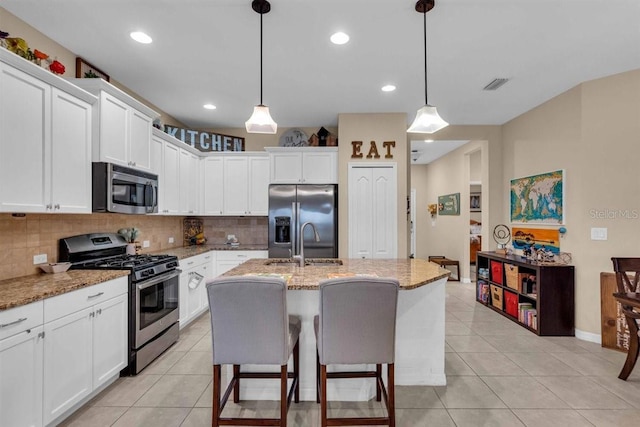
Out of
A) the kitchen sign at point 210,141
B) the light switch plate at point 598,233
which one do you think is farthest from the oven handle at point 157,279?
the light switch plate at point 598,233

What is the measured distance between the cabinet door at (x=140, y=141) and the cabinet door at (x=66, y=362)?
1.53 metres

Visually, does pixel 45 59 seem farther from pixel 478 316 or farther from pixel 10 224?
pixel 478 316

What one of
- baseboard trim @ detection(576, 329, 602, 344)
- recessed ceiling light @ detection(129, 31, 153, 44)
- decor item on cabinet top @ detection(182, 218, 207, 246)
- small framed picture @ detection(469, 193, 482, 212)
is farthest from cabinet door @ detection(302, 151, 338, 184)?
small framed picture @ detection(469, 193, 482, 212)

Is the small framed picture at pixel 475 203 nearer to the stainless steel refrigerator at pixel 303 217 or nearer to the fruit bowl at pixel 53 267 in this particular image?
the stainless steel refrigerator at pixel 303 217

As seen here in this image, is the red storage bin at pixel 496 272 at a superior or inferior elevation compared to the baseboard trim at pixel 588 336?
superior

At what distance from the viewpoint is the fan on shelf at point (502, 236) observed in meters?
4.95

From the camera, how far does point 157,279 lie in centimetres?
297

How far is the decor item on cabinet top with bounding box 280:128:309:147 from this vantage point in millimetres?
5191

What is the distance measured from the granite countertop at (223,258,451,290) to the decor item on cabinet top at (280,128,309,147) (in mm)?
2632

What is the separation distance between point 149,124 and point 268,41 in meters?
1.59

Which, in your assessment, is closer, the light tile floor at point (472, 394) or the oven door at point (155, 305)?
the light tile floor at point (472, 394)

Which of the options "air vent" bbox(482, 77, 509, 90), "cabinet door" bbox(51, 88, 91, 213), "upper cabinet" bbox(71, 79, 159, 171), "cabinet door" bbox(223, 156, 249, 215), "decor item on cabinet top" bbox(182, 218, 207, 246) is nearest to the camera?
"cabinet door" bbox(51, 88, 91, 213)

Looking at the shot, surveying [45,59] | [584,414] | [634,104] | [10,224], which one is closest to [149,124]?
[45,59]

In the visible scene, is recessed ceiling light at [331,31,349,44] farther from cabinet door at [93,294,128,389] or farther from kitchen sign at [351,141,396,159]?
cabinet door at [93,294,128,389]
